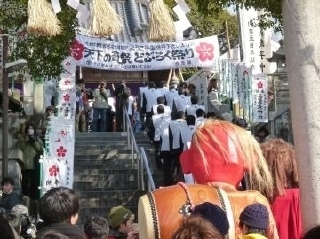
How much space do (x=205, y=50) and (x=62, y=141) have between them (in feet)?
20.1

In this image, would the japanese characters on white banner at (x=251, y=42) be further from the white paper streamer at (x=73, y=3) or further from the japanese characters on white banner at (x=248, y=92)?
the white paper streamer at (x=73, y=3)

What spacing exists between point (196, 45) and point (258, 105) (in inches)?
119

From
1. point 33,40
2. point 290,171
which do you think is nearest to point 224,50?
point 33,40

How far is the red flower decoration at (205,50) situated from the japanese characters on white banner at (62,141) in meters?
4.91

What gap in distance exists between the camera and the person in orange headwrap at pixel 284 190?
5.18m

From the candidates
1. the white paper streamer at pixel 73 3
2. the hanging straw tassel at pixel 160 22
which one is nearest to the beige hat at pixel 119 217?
the hanging straw tassel at pixel 160 22

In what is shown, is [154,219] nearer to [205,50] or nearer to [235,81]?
[235,81]

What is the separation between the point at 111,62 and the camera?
712 inches

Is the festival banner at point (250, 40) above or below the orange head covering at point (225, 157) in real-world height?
above

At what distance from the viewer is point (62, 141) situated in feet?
46.0

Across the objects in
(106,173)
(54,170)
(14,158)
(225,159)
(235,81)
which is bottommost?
(106,173)

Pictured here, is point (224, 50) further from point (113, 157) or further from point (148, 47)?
point (113, 157)

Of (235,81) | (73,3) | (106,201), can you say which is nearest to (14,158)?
(106,201)

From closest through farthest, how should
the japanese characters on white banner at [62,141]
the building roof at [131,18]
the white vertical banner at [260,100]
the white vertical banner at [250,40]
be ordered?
the japanese characters on white banner at [62,141] < the white vertical banner at [260,100] < the white vertical banner at [250,40] < the building roof at [131,18]
